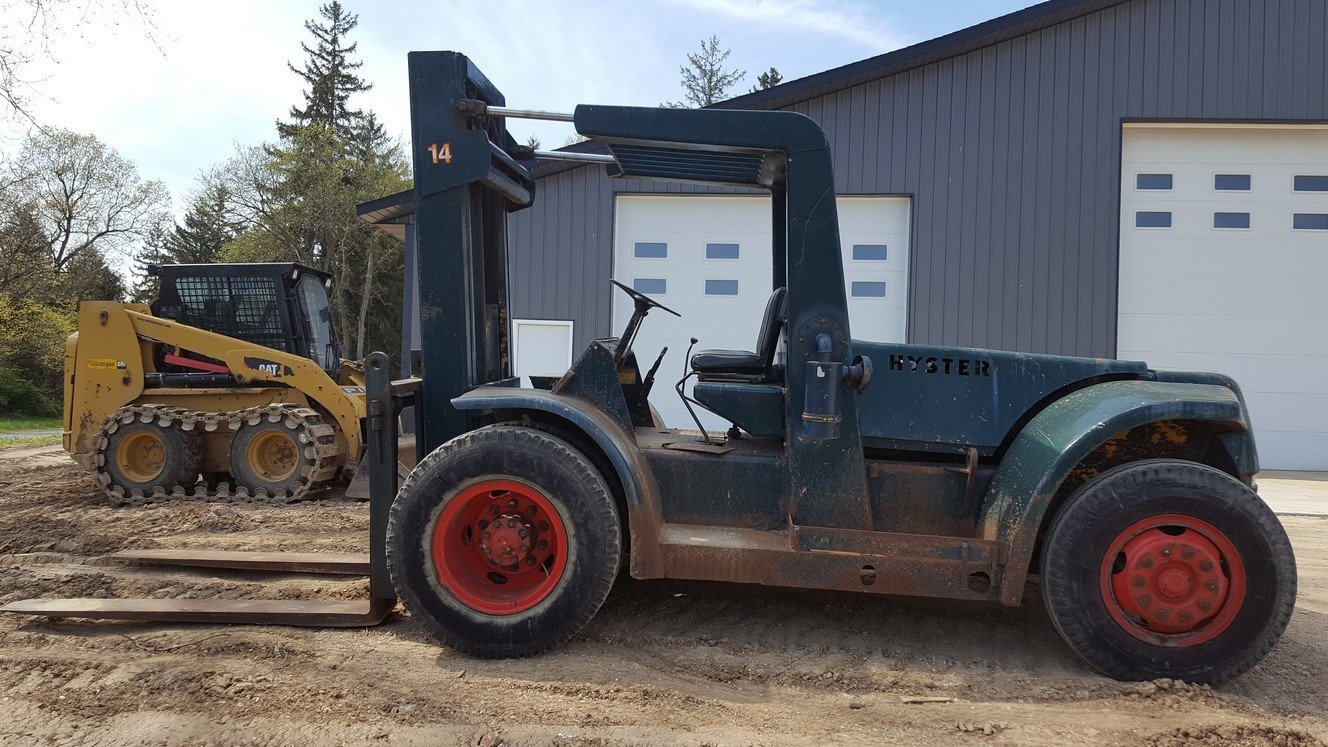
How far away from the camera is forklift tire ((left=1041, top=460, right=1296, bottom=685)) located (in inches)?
128

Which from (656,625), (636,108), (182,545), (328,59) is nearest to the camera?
(636,108)

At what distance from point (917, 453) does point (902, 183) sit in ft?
28.9

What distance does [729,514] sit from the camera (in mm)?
3768

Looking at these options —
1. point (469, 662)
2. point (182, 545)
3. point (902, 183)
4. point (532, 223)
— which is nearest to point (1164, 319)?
point (902, 183)

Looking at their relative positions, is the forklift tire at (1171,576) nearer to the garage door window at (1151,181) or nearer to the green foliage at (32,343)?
the garage door window at (1151,181)

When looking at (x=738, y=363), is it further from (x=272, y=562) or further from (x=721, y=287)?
(x=721, y=287)

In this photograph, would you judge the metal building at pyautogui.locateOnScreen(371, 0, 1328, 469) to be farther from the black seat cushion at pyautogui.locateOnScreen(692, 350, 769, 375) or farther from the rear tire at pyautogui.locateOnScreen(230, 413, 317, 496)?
the black seat cushion at pyautogui.locateOnScreen(692, 350, 769, 375)

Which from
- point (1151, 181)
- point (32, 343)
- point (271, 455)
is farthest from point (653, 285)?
point (32, 343)

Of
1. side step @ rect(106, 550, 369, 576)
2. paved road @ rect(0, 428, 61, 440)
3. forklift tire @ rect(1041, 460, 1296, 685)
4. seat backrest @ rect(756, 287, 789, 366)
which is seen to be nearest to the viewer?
forklift tire @ rect(1041, 460, 1296, 685)

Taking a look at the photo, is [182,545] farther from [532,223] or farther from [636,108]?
[532,223]

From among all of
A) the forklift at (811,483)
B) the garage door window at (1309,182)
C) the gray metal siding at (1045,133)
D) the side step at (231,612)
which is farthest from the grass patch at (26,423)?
the garage door window at (1309,182)

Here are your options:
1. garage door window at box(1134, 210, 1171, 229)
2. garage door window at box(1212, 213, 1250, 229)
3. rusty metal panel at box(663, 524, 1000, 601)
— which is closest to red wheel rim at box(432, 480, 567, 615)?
rusty metal panel at box(663, 524, 1000, 601)

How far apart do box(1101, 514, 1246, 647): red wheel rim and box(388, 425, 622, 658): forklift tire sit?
2.17 meters

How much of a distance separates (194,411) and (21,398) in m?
16.8
